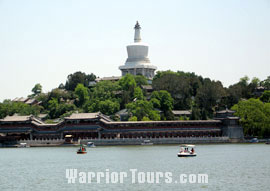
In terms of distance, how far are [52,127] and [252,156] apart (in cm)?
5116

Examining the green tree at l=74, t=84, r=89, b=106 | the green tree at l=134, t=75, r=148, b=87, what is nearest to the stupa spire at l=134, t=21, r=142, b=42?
the green tree at l=134, t=75, r=148, b=87

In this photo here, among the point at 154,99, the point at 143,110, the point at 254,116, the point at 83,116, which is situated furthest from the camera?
the point at 154,99

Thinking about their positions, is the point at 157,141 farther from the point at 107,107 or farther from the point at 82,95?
the point at 82,95

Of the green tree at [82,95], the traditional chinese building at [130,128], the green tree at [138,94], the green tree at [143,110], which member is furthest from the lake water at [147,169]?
the green tree at [82,95]

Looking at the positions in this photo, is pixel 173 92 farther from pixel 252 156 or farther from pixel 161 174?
pixel 161 174

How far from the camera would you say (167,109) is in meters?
116

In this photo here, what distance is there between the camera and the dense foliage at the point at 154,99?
11181 cm

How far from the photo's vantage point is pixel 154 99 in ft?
377

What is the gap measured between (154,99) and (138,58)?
35.7 meters

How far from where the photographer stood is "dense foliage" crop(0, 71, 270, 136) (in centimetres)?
11181

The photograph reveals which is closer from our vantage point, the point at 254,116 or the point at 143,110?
the point at 254,116

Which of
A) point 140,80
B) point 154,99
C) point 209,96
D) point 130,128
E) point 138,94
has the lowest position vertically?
point 130,128

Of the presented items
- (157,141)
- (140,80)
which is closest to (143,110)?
(157,141)

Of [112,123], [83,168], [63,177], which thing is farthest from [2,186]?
[112,123]
